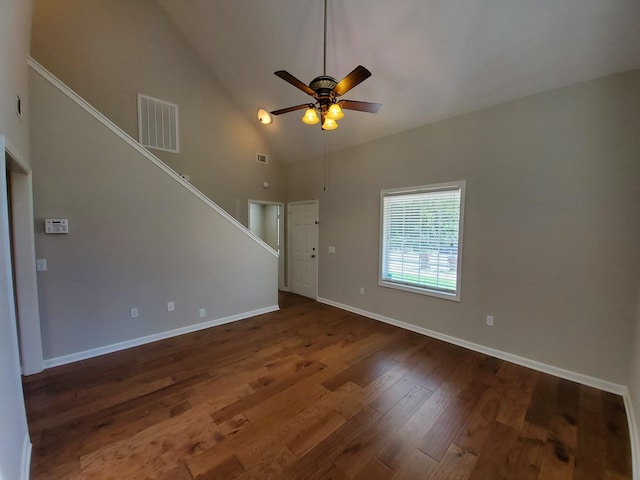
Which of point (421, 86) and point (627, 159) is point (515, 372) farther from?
point (421, 86)

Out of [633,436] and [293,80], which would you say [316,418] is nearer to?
[633,436]

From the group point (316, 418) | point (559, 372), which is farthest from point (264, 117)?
point (559, 372)

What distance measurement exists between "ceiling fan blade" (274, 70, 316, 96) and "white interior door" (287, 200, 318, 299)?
298 centimetres

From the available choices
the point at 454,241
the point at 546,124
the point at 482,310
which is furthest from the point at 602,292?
A: the point at 546,124

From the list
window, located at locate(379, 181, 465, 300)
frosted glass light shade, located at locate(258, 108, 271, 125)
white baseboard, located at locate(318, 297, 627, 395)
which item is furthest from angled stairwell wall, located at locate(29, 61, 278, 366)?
white baseboard, located at locate(318, 297, 627, 395)

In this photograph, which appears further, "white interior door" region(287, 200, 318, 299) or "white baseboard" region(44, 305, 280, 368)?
"white interior door" region(287, 200, 318, 299)

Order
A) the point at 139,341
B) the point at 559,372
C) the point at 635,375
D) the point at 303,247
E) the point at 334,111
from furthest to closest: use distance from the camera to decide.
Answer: the point at 303,247 < the point at 139,341 < the point at 559,372 < the point at 334,111 < the point at 635,375

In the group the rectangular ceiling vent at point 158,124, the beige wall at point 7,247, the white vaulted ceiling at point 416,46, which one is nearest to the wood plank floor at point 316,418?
the beige wall at point 7,247

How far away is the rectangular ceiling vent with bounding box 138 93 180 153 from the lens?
425 centimetres

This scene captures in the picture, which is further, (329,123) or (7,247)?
(329,123)

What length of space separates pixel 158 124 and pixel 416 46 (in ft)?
13.4

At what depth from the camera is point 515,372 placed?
2.79m

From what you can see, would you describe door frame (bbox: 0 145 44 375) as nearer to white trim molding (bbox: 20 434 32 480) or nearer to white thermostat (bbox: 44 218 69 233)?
white thermostat (bbox: 44 218 69 233)

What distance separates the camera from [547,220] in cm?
276
